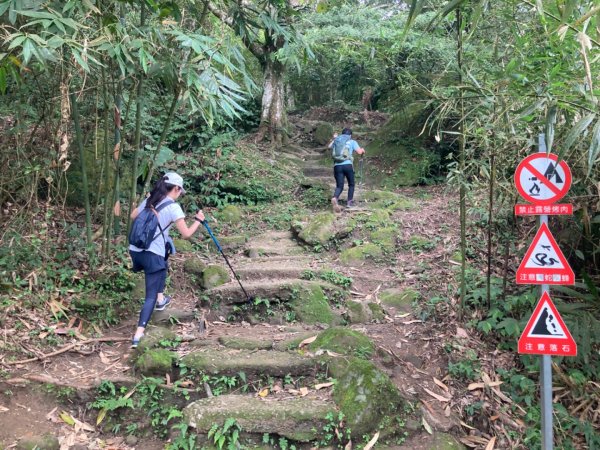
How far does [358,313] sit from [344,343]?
42.6 inches

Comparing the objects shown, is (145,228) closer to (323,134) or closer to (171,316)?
(171,316)

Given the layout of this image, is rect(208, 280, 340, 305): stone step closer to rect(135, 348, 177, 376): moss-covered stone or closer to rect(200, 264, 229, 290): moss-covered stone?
rect(200, 264, 229, 290): moss-covered stone

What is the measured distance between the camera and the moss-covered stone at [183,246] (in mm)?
6789

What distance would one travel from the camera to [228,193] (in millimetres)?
9398

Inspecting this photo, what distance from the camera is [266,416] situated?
338 centimetres

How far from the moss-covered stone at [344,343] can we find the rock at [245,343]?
0.44m

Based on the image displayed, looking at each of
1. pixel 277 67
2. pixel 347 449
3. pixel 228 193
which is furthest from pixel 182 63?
pixel 277 67

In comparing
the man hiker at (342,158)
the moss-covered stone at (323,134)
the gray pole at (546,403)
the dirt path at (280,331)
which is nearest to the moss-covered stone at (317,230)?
the dirt path at (280,331)

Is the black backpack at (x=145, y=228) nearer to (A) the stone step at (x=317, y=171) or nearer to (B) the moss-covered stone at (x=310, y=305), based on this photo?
(B) the moss-covered stone at (x=310, y=305)

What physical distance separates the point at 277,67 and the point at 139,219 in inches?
349

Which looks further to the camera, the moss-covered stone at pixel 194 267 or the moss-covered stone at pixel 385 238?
the moss-covered stone at pixel 385 238

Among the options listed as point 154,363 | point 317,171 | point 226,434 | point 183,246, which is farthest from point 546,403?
point 317,171

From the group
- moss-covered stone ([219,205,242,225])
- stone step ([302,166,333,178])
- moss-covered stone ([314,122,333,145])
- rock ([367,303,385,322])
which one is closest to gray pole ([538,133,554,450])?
rock ([367,303,385,322])

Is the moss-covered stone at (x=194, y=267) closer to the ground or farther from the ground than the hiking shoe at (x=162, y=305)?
farther from the ground
